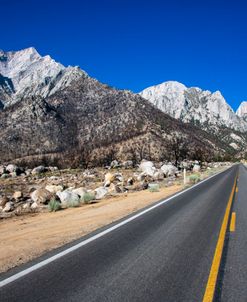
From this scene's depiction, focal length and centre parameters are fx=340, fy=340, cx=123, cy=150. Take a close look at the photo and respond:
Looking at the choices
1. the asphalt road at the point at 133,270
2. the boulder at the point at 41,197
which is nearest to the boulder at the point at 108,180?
the boulder at the point at 41,197

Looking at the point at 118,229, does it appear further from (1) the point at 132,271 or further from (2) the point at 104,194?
(2) the point at 104,194

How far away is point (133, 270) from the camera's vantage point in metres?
5.77

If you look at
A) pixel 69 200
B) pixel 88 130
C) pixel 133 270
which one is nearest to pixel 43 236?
pixel 133 270

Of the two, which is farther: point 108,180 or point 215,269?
point 108,180

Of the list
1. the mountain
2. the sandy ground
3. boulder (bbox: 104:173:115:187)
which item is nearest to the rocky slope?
the mountain

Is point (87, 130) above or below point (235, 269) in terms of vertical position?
above

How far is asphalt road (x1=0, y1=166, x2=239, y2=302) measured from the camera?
4.76 metres

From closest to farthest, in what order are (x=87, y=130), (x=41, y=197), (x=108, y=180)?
(x=41, y=197)
(x=108, y=180)
(x=87, y=130)

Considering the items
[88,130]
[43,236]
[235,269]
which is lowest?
[43,236]

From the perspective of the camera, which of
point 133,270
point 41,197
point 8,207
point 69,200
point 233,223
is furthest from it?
point 41,197

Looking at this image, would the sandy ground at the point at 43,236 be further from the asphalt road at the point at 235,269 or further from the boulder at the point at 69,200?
the boulder at the point at 69,200

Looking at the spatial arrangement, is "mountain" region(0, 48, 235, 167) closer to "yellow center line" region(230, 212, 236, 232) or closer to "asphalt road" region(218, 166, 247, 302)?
"yellow center line" region(230, 212, 236, 232)

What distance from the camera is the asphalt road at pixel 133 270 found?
476 centimetres

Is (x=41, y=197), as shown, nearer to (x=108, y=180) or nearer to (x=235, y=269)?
(x=108, y=180)
